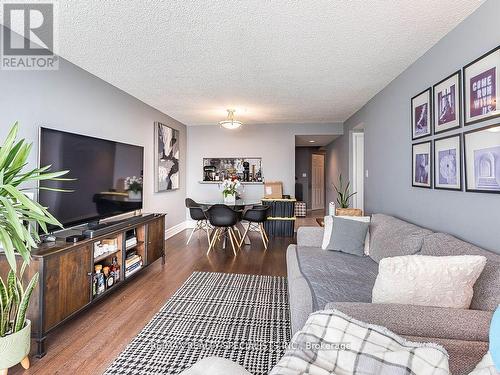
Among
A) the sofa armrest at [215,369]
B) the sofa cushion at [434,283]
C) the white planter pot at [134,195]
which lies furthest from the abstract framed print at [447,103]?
the white planter pot at [134,195]

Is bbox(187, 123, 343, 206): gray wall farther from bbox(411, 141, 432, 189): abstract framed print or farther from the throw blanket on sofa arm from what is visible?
the throw blanket on sofa arm

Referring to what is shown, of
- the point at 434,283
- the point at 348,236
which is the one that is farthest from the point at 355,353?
the point at 348,236

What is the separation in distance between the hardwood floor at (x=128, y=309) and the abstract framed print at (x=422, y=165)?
1889 mm

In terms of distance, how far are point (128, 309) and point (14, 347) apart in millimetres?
980

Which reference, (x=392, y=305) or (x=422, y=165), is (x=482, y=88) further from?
(x=392, y=305)

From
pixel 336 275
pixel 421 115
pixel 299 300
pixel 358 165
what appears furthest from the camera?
pixel 358 165

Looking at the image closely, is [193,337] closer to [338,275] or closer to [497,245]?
[338,275]

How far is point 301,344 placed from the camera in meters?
0.97

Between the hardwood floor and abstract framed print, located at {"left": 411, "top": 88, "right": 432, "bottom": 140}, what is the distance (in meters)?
2.22

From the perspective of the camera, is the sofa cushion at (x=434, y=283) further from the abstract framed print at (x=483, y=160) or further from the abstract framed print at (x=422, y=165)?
the abstract framed print at (x=422, y=165)

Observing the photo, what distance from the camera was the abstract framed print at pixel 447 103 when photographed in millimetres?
2072

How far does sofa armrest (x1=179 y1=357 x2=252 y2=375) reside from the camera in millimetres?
891

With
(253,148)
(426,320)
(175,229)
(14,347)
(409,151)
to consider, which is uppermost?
(253,148)

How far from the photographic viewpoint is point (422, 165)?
2600mm
